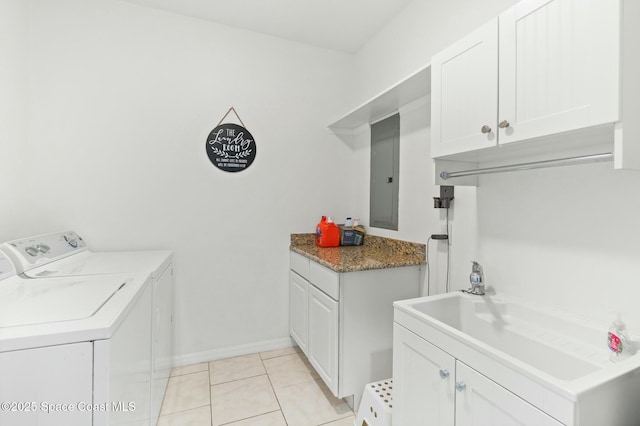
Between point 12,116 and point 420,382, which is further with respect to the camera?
point 12,116

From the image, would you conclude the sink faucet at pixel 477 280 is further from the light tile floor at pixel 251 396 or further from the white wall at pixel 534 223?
the light tile floor at pixel 251 396

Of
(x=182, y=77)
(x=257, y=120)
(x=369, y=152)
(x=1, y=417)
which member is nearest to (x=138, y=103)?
(x=182, y=77)

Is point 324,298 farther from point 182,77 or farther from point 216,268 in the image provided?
point 182,77

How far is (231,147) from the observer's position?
2502 millimetres

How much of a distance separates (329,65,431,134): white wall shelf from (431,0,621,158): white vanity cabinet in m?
0.27

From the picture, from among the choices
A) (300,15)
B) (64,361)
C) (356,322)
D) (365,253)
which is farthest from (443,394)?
(300,15)

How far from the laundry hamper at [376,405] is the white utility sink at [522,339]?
0.50 m

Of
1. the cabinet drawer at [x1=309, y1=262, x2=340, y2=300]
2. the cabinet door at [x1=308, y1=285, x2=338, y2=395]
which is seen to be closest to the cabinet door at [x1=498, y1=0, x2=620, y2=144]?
the cabinet drawer at [x1=309, y1=262, x2=340, y2=300]

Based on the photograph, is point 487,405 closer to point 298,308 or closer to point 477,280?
point 477,280

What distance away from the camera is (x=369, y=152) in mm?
2693

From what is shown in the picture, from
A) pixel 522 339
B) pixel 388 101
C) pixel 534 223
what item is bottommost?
pixel 522 339

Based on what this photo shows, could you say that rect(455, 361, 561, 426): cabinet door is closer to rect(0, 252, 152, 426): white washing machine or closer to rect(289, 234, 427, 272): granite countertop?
rect(289, 234, 427, 272): granite countertop

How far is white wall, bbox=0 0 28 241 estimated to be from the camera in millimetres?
1743

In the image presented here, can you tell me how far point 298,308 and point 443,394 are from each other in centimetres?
145
